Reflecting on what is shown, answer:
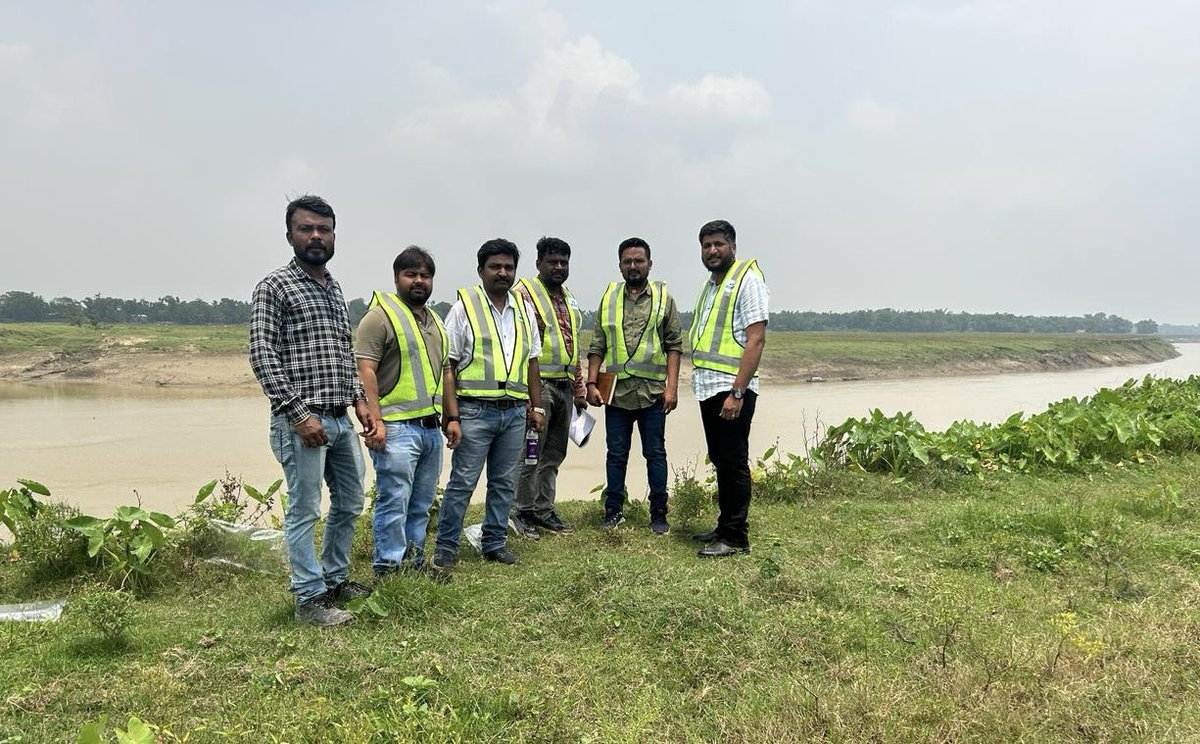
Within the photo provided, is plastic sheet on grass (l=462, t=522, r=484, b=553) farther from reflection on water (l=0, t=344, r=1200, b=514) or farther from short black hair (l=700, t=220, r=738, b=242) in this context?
reflection on water (l=0, t=344, r=1200, b=514)

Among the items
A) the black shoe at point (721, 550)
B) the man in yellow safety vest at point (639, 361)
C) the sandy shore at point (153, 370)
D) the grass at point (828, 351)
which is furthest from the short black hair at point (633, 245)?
the sandy shore at point (153, 370)

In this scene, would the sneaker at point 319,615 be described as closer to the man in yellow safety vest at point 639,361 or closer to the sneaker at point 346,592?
the sneaker at point 346,592

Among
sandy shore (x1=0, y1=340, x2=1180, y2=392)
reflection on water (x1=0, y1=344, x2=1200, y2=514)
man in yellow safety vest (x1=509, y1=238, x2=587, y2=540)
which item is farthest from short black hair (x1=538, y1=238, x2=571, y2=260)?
sandy shore (x1=0, y1=340, x2=1180, y2=392)

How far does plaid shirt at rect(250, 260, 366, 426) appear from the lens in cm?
290

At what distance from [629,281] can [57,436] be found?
44.9ft

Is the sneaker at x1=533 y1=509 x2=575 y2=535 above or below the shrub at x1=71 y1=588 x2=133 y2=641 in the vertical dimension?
below

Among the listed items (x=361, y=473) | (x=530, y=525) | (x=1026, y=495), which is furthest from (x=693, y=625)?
(x=1026, y=495)

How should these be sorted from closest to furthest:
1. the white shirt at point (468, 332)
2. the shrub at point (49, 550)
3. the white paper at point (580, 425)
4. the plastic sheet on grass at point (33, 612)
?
the plastic sheet on grass at point (33, 612)
the shrub at point (49, 550)
the white shirt at point (468, 332)
the white paper at point (580, 425)

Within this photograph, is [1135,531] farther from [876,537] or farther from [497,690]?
[497,690]

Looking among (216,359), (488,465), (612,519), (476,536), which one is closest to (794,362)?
(216,359)

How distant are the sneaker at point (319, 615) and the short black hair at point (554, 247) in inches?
101

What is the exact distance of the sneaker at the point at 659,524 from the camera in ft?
15.7

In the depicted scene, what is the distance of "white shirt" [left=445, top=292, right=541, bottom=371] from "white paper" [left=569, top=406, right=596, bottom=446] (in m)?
0.90

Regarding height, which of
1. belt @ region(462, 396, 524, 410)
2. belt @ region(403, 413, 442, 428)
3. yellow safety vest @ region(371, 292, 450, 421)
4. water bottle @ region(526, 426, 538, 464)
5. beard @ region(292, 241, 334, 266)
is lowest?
water bottle @ region(526, 426, 538, 464)
